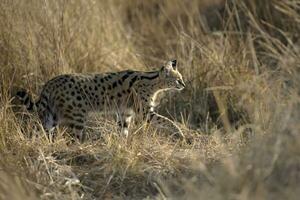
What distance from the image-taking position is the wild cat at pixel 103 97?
24.3 ft

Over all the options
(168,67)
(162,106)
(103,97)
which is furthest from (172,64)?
(103,97)

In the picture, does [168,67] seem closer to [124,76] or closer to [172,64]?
[172,64]

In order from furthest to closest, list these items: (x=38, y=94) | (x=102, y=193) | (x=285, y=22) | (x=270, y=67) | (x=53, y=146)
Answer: (x=285, y=22), (x=270, y=67), (x=38, y=94), (x=53, y=146), (x=102, y=193)

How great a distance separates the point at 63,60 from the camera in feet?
27.0

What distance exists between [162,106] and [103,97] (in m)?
0.83

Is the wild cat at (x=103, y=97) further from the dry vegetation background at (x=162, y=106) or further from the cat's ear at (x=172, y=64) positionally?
the dry vegetation background at (x=162, y=106)

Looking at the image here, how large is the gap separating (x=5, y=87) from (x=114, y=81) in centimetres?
101

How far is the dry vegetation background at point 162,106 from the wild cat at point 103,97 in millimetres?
188

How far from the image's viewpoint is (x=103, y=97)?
772 cm

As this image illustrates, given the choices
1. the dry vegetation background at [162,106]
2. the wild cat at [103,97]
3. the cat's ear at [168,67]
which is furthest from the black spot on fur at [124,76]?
the dry vegetation background at [162,106]

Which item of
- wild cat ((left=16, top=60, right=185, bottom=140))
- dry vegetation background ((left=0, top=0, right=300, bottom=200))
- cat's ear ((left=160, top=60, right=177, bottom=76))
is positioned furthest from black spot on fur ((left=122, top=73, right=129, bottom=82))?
dry vegetation background ((left=0, top=0, right=300, bottom=200))

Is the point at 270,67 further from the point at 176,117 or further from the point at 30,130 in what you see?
the point at 30,130

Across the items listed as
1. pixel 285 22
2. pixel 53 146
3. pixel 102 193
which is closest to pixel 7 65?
pixel 53 146

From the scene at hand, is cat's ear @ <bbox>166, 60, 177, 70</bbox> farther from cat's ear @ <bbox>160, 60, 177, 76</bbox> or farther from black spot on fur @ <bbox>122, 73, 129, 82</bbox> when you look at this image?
black spot on fur @ <bbox>122, 73, 129, 82</bbox>
